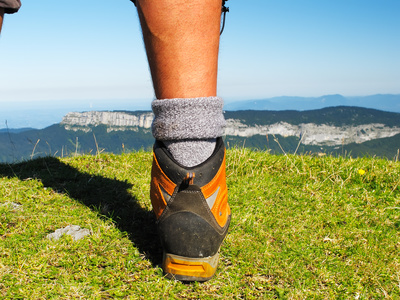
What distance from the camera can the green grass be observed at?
205cm

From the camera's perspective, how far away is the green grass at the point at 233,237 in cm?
205

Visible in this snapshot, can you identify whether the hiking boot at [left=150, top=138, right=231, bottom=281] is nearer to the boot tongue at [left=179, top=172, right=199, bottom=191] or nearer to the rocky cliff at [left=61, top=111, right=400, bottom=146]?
the boot tongue at [left=179, top=172, right=199, bottom=191]

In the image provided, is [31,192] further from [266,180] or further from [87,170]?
[266,180]

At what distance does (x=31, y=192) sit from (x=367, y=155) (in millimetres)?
4981

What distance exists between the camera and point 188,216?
2035 millimetres

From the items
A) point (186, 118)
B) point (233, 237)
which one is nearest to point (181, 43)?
point (186, 118)

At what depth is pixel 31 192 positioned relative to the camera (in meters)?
3.37

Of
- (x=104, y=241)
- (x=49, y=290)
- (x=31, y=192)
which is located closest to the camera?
(x=49, y=290)

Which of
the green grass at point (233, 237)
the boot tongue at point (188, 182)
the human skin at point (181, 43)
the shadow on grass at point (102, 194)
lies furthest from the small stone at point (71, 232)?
the human skin at point (181, 43)

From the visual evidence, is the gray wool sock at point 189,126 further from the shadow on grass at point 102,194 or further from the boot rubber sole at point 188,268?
the shadow on grass at point 102,194

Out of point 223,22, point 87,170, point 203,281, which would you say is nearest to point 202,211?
point 203,281

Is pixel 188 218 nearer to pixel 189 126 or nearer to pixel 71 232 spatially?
pixel 189 126

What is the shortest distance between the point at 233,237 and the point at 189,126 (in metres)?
1.14

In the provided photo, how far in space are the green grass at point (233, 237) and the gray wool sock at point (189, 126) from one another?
2.69 ft
